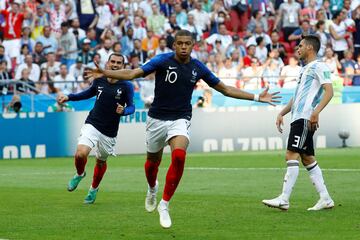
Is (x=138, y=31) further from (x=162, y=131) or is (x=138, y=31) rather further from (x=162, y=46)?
(x=162, y=131)

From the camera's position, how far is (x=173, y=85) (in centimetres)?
1245

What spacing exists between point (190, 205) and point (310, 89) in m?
2.34

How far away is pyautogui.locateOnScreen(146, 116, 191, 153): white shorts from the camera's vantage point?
12352 millimetres

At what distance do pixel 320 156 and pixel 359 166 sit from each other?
3993mm

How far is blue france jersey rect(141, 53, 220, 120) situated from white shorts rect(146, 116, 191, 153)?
0.23ft

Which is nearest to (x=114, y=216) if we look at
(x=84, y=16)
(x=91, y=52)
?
(x=91, y=52)

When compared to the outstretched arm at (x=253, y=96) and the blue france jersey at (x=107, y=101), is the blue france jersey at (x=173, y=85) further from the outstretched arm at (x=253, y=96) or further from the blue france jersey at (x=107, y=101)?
the blue france jersey at (x=107, y=101)

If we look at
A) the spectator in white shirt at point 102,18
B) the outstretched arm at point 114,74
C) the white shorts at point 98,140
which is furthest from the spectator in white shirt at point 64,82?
the outstretched arm at point 114,74

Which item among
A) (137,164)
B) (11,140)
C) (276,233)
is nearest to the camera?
(276,233)

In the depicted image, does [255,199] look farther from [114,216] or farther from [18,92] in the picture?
[18,92]

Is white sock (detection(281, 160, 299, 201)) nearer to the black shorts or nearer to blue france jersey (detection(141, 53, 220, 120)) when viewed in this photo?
the black shorts

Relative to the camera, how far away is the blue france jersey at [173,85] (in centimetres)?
1241

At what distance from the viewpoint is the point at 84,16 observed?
105 feet

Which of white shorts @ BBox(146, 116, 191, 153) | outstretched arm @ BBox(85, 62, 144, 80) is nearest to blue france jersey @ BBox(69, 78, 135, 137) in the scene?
white shorts @ BBox(146, 116, 191, 153)
